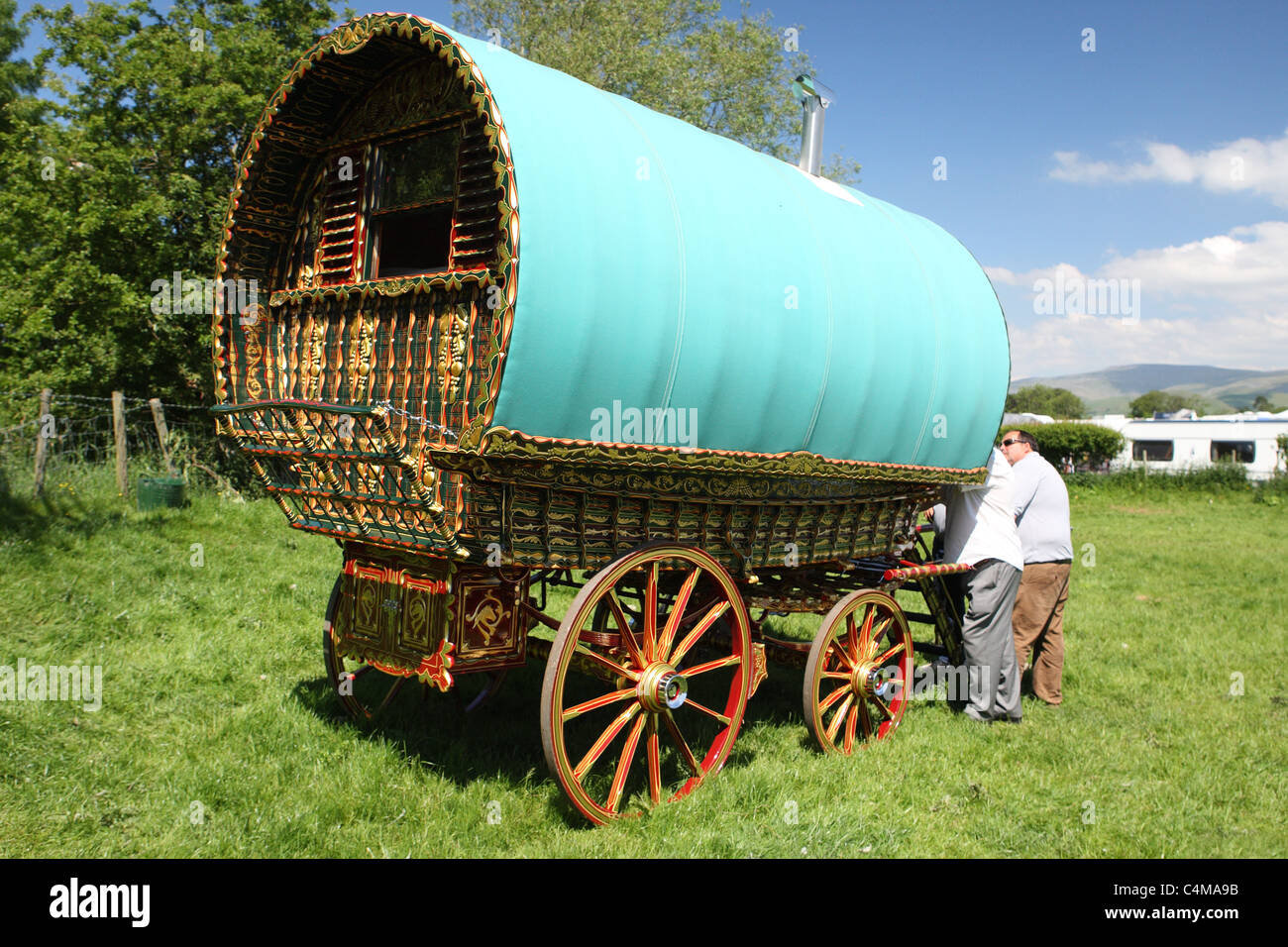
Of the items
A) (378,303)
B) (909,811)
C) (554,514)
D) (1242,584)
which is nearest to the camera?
(554,514)

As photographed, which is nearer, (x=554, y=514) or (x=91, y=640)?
(x=554, y=514)

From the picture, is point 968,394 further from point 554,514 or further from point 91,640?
point 91,640

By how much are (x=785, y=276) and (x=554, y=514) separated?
1.87m

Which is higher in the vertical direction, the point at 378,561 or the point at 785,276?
the point at 785,276

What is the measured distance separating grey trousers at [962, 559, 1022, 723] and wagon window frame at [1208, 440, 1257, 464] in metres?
44.5

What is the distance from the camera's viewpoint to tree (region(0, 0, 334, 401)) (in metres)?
14.5

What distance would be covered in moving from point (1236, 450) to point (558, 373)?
5071 cm

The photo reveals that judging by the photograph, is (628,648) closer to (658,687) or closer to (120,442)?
(658,687)

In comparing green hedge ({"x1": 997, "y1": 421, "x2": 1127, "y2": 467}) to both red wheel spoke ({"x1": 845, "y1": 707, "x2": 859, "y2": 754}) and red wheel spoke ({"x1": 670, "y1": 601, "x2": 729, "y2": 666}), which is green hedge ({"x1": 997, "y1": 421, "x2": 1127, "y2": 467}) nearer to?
red wheel spoke ({"x1": 845, "y1": 707, "x2": 859, "y2": 754})

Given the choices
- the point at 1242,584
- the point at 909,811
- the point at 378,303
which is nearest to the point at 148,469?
the point at 378,303

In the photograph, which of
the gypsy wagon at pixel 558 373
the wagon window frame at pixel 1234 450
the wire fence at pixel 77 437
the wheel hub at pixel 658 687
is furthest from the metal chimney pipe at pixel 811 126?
the wagon window frame at pixel 1234 450

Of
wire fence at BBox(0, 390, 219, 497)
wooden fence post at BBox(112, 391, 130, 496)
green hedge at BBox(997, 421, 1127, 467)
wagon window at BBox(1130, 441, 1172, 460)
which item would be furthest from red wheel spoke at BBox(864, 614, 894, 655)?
wagon window at BBox(1130, 441, 1172, 460)

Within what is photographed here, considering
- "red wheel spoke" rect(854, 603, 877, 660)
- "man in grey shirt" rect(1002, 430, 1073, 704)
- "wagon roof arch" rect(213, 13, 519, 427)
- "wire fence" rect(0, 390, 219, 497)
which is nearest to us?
"wagon roof arch" rect(213, 13, 519, 427)

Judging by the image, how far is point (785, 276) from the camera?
495cm
